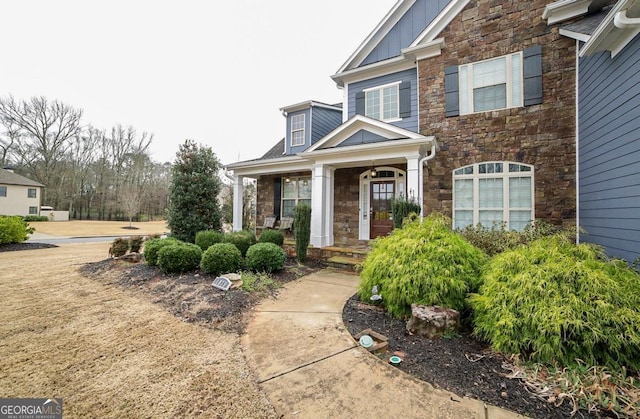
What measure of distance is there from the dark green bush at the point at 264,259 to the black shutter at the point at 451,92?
18.2 ft

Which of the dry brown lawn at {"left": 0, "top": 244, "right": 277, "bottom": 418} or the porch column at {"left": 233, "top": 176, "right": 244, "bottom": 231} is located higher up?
the porch column at {"left": 233, "top": 176, "right": 244, "bottom": 231}

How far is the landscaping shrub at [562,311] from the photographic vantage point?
2.08 meters

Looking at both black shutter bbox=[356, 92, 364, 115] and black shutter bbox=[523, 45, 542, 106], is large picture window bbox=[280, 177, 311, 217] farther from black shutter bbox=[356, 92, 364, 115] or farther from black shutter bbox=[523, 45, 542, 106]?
black shutter bbox=[523, 45, 542, 106]

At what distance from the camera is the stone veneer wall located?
5.48 m

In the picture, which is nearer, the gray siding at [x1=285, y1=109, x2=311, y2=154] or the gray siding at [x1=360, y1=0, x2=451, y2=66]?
the gray siding at [x1=360, y1=0, x2=451, y2=66]

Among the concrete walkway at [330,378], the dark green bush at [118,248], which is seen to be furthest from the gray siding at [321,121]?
the concrete walkway at [330,378]

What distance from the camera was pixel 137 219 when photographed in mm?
28719

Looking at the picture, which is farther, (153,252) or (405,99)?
(405,99)

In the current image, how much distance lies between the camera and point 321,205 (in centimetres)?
733

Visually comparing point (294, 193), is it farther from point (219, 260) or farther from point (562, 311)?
point (562, 311)

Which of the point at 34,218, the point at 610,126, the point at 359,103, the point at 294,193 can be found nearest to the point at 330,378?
the point at 610,126

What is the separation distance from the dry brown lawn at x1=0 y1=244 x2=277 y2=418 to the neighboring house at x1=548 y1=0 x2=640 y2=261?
17.3ft

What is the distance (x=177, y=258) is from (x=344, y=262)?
12.3 ft

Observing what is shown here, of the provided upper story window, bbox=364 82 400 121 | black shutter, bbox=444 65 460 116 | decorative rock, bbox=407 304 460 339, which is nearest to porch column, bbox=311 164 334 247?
upper story window, bbox=364 82 400 121
